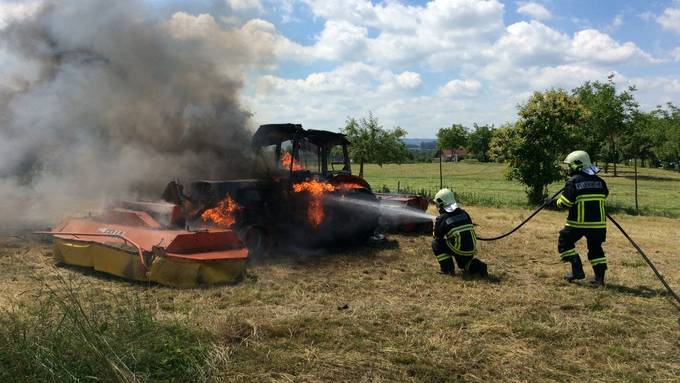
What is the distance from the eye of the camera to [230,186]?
8.26 metres

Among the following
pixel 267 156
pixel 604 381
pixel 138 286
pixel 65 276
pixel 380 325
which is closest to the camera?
pixel 604 381

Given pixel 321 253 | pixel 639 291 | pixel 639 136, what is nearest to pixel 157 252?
pixel 321 253

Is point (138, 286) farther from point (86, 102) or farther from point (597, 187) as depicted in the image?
point (597, 187)

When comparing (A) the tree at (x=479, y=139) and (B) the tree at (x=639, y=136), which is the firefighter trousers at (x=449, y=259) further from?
(A) the tree at (x=479, y=139)

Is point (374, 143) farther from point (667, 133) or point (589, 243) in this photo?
point (667, 133)

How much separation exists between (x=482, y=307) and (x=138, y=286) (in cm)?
450

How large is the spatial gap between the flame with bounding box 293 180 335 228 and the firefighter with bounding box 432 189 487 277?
2.15 metres

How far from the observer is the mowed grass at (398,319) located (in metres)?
4.20

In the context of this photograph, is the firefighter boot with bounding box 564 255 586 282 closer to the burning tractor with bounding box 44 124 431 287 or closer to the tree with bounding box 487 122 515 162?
the burning tractor with bounding box 44 124 431 287

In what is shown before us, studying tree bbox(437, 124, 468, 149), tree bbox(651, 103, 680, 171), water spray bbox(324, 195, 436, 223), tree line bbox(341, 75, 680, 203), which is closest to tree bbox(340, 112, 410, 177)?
tree line bbox(341, 75, 680, 203)

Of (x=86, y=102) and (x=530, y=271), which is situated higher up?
(x=86, y=102)

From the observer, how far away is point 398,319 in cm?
553

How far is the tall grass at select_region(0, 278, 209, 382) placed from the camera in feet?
10.7

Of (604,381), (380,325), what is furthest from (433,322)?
(604,381)
